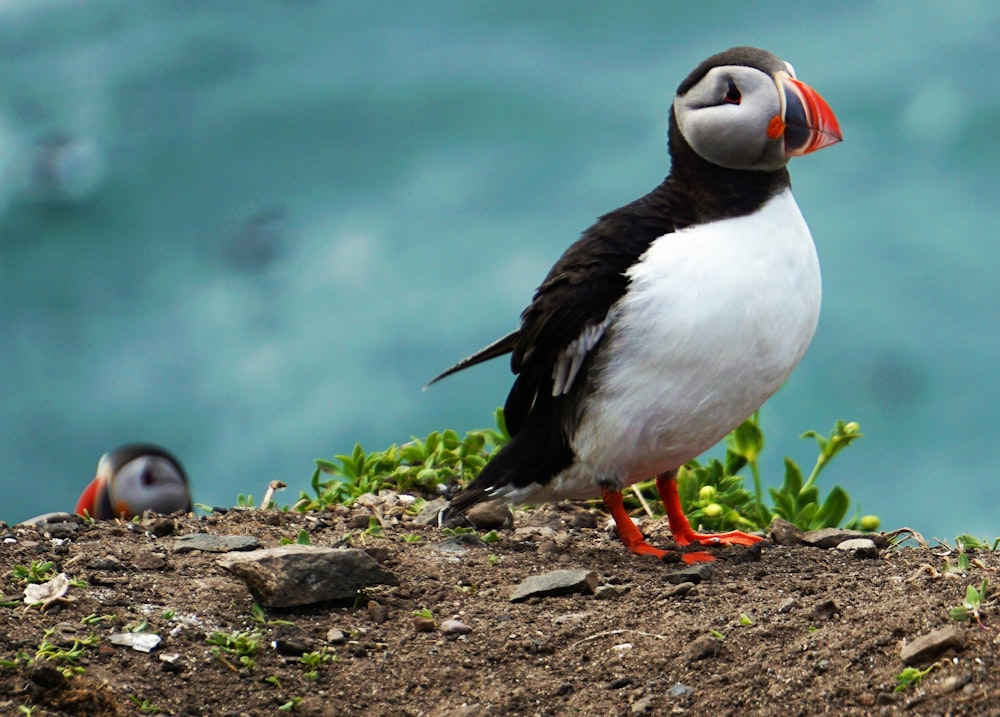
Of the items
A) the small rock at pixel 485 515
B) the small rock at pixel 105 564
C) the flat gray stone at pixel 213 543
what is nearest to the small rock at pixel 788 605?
the small rock at pixel 485 515

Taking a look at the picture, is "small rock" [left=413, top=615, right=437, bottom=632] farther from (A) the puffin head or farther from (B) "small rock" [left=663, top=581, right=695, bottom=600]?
(A) the puffin head

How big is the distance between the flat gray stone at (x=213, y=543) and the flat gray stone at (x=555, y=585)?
107cm

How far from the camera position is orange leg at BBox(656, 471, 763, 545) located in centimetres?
534

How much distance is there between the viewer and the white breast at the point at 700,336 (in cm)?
475

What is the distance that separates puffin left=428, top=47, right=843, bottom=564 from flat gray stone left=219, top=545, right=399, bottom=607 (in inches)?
39.0

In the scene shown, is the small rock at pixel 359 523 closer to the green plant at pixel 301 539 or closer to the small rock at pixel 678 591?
the green plant at pixel 301 539

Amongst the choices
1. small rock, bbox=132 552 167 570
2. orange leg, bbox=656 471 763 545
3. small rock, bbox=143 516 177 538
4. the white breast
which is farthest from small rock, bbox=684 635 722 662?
small rock, bbox=143 516 177 538

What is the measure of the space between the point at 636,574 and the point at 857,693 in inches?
60.5

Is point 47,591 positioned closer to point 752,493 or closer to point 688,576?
point 688,576

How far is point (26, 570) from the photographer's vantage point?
447 centimetres

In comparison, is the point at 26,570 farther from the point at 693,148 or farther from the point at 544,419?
the point at 693,148

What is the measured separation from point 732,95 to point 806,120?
11.3 inches

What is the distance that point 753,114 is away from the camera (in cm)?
482

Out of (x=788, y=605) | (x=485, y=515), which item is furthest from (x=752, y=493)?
(x=788, y=605)
